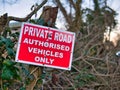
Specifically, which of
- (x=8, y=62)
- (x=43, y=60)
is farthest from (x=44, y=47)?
(x=8, y=62)

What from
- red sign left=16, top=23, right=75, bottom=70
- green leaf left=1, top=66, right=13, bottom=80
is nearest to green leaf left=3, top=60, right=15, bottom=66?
green leaf left=1, top=66, right=13, bottom=80

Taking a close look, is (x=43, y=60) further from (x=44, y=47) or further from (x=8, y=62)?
(x=8, y=62)

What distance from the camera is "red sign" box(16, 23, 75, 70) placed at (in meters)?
2.76

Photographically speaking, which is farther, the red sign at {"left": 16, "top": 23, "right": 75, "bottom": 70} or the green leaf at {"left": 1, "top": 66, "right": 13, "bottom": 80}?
the green leaf at {"left": 1, "top": 66, "right": 13, "bottom": 80}

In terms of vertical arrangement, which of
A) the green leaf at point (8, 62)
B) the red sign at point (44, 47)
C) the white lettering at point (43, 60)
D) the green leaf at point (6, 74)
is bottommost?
the green leaf at point (6, 74)

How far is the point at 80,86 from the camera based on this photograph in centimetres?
544

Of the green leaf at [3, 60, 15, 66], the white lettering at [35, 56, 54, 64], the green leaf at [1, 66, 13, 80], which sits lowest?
the green leaf at [1, 66, 13, 80]

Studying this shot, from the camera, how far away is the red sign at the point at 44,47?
2758 mm

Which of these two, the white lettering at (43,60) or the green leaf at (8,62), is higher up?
the white lettering at (43,60)

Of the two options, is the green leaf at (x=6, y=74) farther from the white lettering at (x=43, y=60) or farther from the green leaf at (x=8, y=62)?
the white lettering at (x=43, y=60)

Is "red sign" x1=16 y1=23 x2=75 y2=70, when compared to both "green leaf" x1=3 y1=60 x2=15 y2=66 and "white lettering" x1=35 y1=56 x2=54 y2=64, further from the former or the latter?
"green leaf" x1=3 y1=60 x2=15 y2=66

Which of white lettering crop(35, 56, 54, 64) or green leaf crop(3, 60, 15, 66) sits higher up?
white lettering crop(35, 56, 54, 64)

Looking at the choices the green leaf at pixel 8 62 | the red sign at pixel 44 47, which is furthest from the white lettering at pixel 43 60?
the green leaf at pixel 8 62

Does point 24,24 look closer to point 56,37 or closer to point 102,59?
point 56,37
